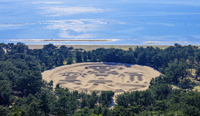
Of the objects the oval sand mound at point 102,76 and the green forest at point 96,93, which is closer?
the green forest at point 96,93

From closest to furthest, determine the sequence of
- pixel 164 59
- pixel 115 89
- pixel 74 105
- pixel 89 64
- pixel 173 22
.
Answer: pixel 74 105
pixel 115 89
pixel 164 59
pixel 89 64
pixel 173 22

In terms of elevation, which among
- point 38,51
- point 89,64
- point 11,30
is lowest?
point 89,64

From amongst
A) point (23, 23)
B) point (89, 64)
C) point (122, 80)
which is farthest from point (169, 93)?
point (23, 23)

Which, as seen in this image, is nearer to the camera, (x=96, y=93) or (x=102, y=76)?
(x=96, y=93)

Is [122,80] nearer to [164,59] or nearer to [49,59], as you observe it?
[164,59]
